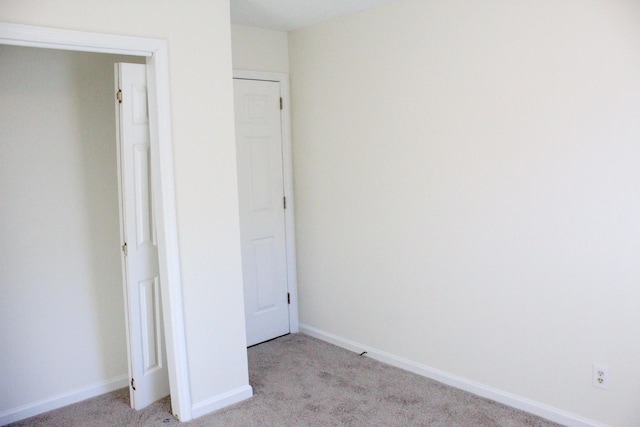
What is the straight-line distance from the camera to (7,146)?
2936 mm

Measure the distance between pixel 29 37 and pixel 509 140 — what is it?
2.36 m

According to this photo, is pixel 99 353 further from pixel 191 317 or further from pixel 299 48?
pixel 299 48

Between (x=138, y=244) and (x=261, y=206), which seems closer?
(x=138, y=244)

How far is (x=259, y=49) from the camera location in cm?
389

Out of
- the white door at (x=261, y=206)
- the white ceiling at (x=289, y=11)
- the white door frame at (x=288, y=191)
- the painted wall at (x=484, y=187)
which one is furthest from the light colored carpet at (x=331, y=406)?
the white ceiling at (x=289, y=11)

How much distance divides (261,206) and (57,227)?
4.70ft

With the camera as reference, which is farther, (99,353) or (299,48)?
(299,48)

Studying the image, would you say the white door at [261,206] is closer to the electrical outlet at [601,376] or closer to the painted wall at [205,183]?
the painted wall at [205,183]

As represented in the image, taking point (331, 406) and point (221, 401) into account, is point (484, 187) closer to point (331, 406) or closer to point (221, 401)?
point (331, 406)

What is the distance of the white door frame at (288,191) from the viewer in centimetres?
404

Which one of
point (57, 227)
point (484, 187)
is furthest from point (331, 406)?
point (57, 227)

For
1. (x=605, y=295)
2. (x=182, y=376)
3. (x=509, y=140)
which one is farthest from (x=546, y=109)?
(x=182, y=376)

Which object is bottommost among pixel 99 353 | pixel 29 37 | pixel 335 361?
pixel 335 361

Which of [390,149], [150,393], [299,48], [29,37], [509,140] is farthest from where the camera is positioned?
[299,48]
